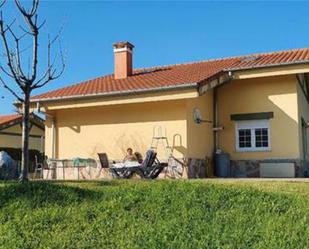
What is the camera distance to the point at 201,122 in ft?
55.6

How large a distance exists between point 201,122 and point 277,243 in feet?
37.2

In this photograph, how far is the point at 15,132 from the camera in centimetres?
2861

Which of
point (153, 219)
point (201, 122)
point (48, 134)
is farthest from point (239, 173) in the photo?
point (153, 219)

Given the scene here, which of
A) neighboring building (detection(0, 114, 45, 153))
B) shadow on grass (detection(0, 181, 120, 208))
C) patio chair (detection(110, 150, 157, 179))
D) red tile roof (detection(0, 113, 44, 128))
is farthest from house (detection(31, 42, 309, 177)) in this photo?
red tile roof (detection(0, 113, 44, 128))

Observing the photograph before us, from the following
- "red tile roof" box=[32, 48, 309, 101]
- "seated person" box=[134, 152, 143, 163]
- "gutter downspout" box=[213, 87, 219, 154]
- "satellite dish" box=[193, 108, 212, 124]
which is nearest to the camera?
"red tile roof" box=[32, 48, 309, 101]

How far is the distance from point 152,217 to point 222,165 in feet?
34.9

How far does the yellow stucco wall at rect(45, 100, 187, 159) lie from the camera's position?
635 inches

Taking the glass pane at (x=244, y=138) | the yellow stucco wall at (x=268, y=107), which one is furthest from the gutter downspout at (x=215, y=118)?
the glass pane at (x=244, y=138)

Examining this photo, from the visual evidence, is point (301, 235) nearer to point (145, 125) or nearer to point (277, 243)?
point (277, 243)

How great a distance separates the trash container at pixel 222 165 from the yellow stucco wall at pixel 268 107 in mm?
737

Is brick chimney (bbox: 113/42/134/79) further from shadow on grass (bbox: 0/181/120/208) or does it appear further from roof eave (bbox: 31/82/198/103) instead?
shadow on grass (bbox: 0/181/120/208)

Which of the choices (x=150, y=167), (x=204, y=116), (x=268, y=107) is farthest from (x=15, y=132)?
(x=268, y=107)

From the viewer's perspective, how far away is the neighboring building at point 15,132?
27.7 meters

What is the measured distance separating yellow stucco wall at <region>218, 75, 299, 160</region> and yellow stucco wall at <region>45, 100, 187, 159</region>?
2919 millimetres
